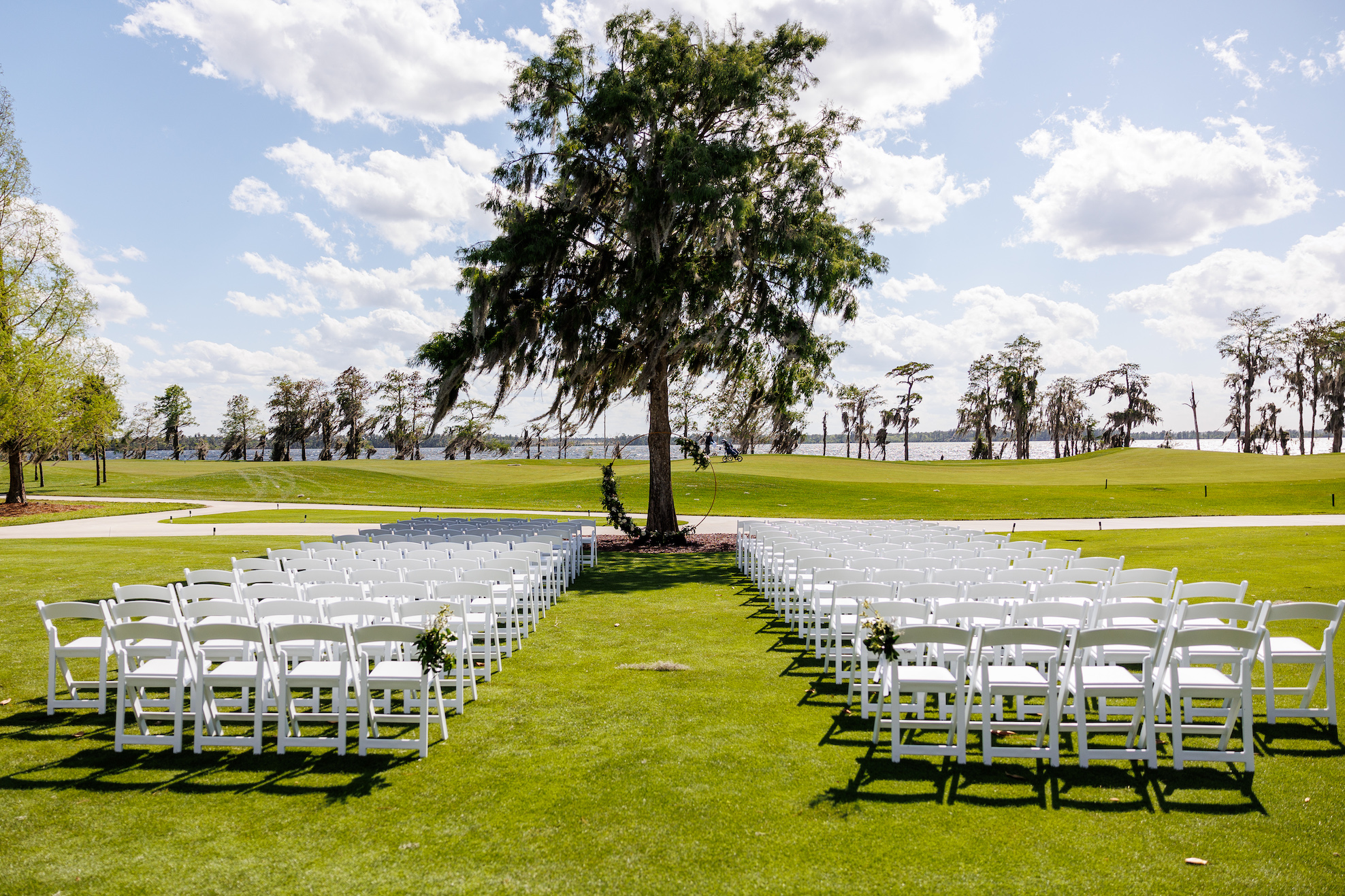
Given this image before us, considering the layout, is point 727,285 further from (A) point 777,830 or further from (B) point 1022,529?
(A) point 777,830

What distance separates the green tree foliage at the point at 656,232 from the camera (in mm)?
16297

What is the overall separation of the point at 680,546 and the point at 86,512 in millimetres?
21516

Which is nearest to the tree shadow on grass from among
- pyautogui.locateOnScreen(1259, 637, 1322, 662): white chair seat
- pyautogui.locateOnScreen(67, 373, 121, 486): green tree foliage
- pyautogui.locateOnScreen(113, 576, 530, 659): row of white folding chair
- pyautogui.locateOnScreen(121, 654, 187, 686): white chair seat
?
pyautogui.locateOnScreen(121, 654, 187, 686): white chair seat

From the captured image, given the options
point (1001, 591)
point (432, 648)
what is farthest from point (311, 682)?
point (1001, 591)

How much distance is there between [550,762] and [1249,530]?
20098 millimetres

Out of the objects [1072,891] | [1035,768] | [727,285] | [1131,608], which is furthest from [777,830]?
[727,285]

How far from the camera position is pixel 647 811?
14.2 ft

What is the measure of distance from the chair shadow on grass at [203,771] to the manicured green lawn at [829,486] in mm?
19372

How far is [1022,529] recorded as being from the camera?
2183 cm

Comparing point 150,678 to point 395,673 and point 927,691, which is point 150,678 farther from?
point 927,691

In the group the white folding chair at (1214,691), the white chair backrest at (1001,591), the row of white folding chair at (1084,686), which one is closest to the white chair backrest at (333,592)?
the row of white folding chair at (1084,686)

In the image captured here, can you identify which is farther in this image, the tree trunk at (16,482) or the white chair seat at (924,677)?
the tree trunk at (16,482)

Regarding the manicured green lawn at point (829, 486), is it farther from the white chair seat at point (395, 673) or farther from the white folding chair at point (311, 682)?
the white folding chair at point (311, 682)

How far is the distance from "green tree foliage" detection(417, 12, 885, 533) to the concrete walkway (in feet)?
17.0
